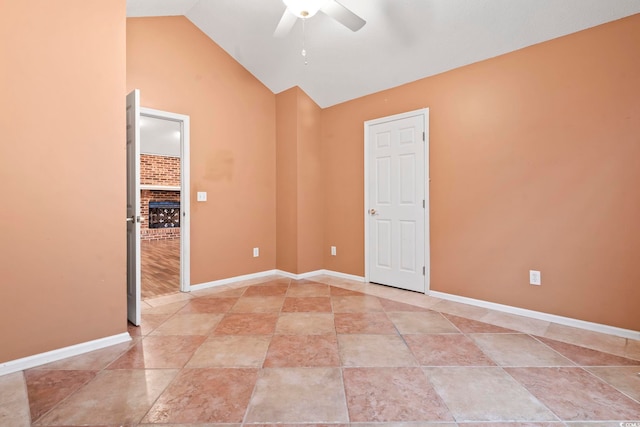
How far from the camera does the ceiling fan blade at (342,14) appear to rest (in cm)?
224

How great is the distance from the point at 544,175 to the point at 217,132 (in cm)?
349

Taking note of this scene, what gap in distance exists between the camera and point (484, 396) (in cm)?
163

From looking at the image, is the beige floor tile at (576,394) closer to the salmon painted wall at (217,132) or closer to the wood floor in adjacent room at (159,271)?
the salmon painted wall at (217,132)

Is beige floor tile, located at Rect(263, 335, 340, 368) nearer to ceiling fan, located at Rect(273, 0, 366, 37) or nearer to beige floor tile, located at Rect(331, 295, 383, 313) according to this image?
beige floor tile, located at Rect(331, 295, 383, 313)

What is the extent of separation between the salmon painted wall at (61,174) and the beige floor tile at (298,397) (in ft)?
4.40

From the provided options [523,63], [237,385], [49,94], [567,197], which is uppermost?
[523,63]

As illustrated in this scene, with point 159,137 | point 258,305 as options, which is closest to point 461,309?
point 258,305

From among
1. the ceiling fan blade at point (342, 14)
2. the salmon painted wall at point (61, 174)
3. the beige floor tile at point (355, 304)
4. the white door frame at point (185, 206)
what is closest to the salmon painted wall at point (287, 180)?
the beige floor tile at point (355, 304)

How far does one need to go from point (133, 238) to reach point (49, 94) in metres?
1.15

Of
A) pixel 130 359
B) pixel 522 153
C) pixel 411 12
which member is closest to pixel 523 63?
pixel 522 153

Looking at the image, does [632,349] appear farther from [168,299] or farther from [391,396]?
[168,299]

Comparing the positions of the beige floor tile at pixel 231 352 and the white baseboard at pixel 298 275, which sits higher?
the white baseboard at pixel 298 275

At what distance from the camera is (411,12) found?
284 cm

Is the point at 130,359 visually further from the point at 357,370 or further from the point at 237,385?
the point at 357,370
